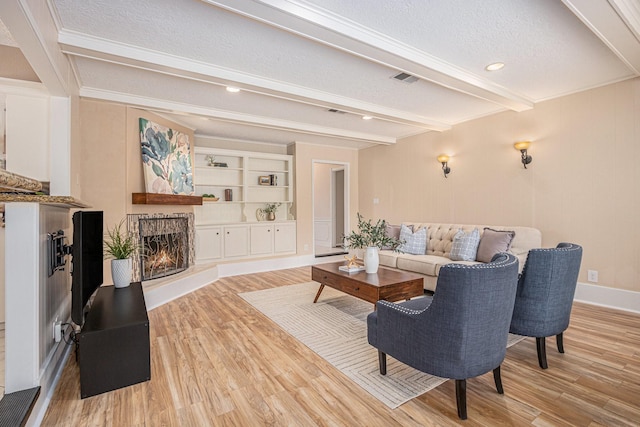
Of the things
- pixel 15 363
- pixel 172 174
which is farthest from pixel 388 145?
pixel 15 363

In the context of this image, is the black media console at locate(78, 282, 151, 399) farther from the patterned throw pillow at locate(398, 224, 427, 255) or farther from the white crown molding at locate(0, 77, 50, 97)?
the patterned throw pillow at locate(398, 224, 427, 255)

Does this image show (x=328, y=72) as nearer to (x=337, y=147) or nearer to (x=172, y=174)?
(x=172, y=174)

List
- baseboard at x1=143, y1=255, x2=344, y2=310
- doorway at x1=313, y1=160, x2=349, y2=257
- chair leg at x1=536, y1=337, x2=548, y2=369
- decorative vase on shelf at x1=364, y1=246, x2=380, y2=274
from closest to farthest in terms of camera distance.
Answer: chair leg at x1=536, y1=337, x2=548, y2=369 → decorative vase on shelf at x1=364, y1=246, x2=380, y2=274 → baseboard at x1=143, y1=255, x2=344, y2=310 → doorway at x1=313, y1=160, x2=349, y2=257

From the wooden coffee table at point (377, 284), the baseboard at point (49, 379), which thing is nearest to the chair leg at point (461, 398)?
the wooden coffee table at point (377, 284)

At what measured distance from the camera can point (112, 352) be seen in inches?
81.2

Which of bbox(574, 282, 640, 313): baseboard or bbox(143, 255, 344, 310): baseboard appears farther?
bbox(143, 255, 344, 310): baseboard

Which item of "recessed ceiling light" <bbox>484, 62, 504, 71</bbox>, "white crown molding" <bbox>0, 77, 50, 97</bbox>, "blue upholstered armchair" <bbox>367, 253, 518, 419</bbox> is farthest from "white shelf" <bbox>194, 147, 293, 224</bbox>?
"blue upholstered armchair" <bbox>367, 253, 518, 419</bbox>

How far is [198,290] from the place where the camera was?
446cm

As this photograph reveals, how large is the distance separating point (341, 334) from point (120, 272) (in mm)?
2200

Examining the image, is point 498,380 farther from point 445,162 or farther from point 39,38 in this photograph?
point 445,162

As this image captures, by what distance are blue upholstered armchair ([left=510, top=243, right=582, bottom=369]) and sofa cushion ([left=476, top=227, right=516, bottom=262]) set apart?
59.5 inches

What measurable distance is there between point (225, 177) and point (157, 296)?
2.80 metres

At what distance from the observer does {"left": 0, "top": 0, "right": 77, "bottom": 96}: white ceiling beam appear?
155 cm

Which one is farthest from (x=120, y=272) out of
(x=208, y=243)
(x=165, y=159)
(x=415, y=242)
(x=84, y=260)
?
(x=415, y=242)
